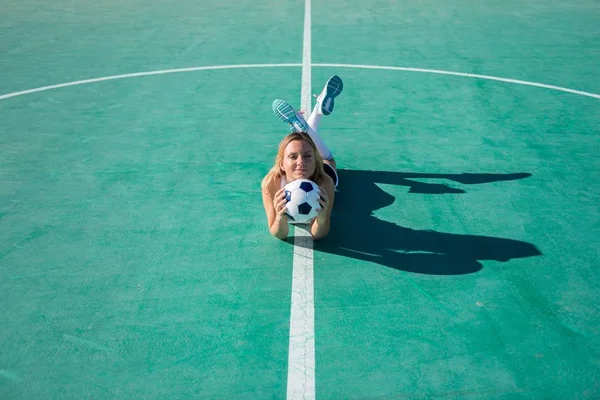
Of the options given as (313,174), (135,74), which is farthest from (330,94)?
(135,74)

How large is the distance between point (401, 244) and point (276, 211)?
110cm

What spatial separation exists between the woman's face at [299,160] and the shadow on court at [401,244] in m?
0.63

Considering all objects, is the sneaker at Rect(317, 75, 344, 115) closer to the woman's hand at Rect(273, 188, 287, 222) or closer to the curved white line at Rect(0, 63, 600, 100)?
the woman's hand at Rect(273, 188, 287, 222)

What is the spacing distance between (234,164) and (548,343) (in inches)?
151

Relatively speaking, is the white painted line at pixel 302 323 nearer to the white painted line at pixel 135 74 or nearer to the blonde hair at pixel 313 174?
the blonde hair at pixel 313 174

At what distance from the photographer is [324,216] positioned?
539 cm

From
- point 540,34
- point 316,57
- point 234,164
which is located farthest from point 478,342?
point 540,34

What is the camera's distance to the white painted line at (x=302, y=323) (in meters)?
4.07

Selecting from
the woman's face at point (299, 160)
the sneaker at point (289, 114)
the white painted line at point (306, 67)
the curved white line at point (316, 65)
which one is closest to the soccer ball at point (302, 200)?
the woman's face at point (299, 160)

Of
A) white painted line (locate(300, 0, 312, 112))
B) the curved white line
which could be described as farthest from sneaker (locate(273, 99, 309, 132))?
the curved white line

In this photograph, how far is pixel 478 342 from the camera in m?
4.41

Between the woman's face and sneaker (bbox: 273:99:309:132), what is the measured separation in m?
0.90

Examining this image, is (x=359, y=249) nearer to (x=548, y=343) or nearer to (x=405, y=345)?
(x=405, y=345)

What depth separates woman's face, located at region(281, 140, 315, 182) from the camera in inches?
214
